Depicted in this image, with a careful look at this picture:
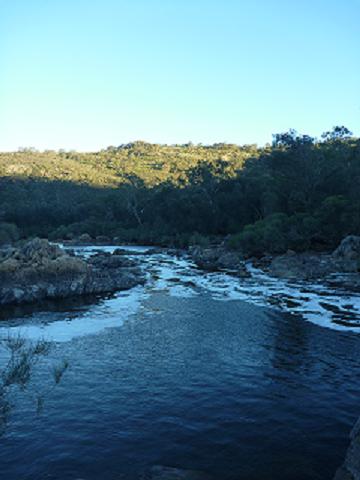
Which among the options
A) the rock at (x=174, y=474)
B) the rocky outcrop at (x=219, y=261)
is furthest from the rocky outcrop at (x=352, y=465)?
the rocky outcrop at (x=219, y=261)

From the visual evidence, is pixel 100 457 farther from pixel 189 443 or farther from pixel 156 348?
pixel 156 348

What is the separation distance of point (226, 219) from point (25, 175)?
4541 inches

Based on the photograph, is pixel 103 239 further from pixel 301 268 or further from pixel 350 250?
pixel 350 250

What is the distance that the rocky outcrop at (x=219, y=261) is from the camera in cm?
4983

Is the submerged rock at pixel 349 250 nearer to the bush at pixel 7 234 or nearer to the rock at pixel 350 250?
the rock at pixel 350 250

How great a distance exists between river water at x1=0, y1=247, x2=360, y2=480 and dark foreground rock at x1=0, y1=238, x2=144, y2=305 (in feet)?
11.2

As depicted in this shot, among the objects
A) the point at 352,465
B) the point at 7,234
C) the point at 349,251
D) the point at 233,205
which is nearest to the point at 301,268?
the point at 349,251

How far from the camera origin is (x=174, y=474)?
10.3 metres

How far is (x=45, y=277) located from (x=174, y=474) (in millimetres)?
28722

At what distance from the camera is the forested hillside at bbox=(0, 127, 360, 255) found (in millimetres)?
58375

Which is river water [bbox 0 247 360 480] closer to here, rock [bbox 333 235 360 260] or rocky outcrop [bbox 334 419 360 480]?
rocky outcrop [bbox 334 419 360 480]

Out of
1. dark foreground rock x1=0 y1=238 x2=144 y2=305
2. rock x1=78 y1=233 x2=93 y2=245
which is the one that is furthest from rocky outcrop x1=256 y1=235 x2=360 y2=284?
rock x1=78 y1=233 x2=93 y2=245

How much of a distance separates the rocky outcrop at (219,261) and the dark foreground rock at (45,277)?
13415 mm

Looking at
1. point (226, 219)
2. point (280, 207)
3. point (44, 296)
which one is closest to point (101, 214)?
point (226, 219)
